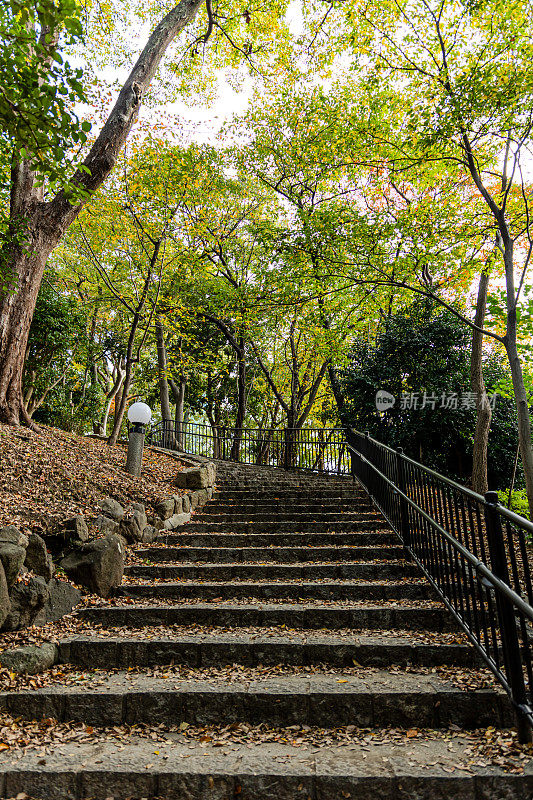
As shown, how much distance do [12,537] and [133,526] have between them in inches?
76.4

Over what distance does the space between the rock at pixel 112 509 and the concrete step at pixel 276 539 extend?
26.2 inches

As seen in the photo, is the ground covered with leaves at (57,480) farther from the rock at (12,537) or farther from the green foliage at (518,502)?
the green foliage at (518,502)

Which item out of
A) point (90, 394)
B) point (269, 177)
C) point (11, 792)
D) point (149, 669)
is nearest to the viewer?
point (11, 792)

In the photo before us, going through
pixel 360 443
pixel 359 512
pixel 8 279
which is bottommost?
pixel 359 512

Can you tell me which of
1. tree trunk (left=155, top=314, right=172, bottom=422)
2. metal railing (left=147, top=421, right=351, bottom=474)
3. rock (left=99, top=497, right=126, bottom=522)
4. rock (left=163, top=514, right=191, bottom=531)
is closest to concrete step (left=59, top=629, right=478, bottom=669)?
rock (left=99, top=497, right=126, bottom=522)

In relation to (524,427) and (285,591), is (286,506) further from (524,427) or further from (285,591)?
(524,427)

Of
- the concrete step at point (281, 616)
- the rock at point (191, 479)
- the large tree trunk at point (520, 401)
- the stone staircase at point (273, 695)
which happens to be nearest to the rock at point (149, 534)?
the stone staircase at point (273, 695)

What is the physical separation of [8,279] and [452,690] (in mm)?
6266

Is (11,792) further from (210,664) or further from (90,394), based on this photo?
(90,394)

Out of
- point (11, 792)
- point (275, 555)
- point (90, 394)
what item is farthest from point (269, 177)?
point (11, 792)

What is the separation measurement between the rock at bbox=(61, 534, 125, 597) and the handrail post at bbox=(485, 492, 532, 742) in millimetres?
3215

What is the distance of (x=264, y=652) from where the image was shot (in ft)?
10.7

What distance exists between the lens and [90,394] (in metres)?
15.5

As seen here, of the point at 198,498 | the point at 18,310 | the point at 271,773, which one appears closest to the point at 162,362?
the point at 198,498
